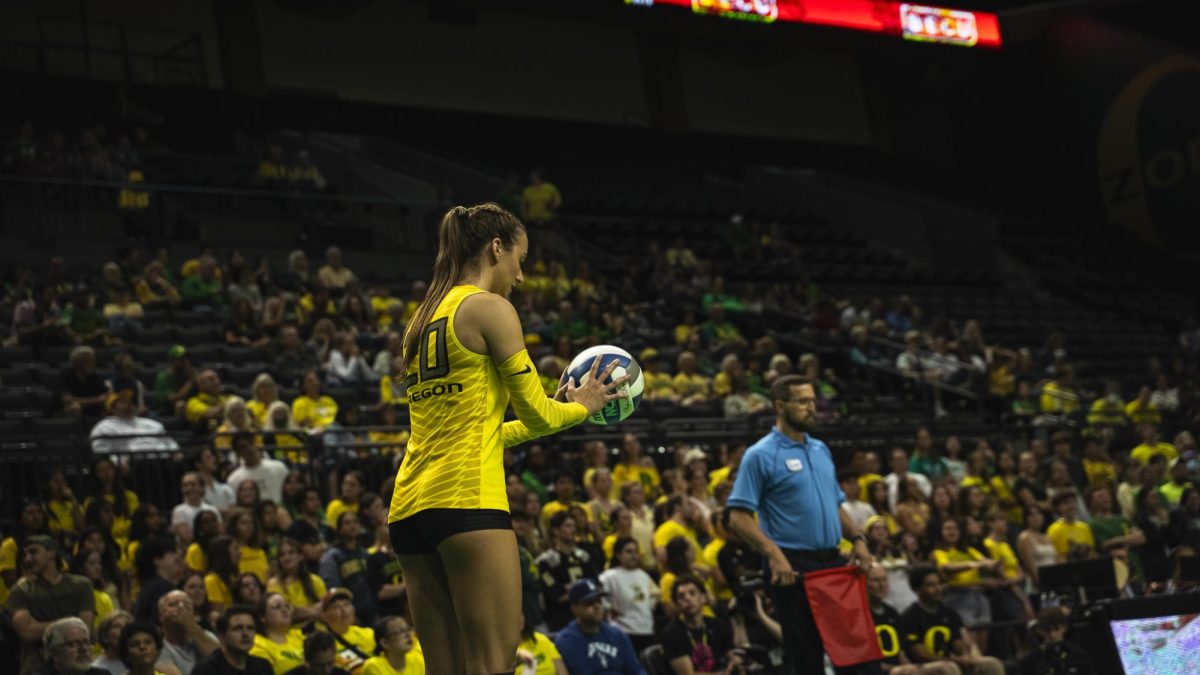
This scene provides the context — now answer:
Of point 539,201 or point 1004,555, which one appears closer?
point 1004,555

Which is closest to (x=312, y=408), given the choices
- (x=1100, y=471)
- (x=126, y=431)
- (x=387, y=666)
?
(x=126, y=431)

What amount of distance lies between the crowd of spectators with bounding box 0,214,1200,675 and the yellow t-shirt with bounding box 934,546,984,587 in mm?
35

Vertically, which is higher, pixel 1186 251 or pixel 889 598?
pixel 1186 251

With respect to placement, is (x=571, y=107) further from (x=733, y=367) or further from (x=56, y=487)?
(x=56, y=487)

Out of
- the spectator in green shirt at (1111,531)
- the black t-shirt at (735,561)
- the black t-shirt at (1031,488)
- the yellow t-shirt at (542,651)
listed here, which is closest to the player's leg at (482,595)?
the yellow t-shirt at (542,651)

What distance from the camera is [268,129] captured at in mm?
22797

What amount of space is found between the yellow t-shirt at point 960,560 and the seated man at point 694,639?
252 cm

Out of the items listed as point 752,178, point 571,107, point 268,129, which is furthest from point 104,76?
point 752,178

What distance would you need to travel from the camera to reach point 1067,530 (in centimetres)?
1362

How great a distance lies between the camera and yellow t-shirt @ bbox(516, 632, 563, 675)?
9.44m

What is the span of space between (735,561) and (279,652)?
12.7 ft

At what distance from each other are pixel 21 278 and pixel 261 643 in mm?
7451

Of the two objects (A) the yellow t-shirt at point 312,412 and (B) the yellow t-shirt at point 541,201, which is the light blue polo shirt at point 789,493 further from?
(B) the yellow t-shirt at point 541,201

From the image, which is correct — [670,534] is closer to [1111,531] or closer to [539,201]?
[1111,531]
